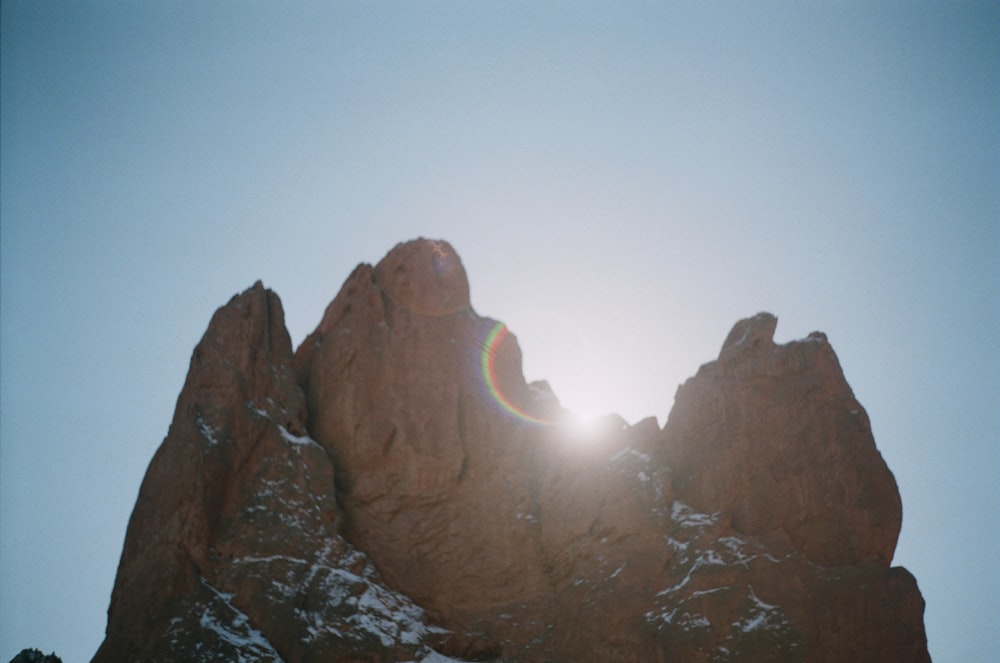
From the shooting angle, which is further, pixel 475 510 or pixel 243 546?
pixel 475 510

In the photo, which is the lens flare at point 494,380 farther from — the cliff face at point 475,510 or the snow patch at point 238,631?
the snow patch at point 238,631

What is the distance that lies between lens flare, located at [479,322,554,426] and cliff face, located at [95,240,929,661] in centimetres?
17

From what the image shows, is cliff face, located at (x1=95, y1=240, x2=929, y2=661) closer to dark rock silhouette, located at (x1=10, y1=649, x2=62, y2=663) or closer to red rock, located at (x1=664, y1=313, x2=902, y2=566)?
red rock, located at (x1=664, y1=313, x2=902, y2=566)

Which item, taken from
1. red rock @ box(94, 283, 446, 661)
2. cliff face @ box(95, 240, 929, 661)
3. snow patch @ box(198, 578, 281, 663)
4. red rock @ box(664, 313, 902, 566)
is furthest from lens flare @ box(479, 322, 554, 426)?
snow patch @ box(198, 578, 281, 663)

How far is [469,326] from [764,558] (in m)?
23.6

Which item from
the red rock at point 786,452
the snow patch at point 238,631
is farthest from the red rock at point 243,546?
the red rock at point 786,452

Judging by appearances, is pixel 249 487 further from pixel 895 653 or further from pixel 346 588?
pixel 895 653

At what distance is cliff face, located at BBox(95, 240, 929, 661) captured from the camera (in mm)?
49094

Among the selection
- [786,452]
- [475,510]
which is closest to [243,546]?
[475,510]

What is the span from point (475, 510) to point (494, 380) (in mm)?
9376

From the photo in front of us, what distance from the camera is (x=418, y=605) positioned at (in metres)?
54.9

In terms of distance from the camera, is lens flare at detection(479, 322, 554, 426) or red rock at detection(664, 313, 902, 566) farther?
lens flare at detection(479, 322, 554, 426)

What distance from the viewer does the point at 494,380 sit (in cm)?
6381

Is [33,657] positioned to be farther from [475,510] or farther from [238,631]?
[475,510]
